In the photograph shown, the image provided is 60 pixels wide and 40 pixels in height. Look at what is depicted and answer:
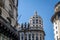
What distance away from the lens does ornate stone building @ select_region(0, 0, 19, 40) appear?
3724 cm

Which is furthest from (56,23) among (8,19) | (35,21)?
(8,19)

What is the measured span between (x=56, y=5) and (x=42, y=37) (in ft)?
69.4

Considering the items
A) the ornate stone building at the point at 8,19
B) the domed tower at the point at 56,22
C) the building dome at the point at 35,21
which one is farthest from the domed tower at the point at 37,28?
the ornate stone building at the point at 8,19

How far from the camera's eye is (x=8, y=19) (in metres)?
42.1

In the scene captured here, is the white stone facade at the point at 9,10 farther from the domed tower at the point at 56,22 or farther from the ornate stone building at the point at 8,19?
the domed tower at the point at 56,22

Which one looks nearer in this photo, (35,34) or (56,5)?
(56,5)

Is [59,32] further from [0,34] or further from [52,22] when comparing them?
[0,34]

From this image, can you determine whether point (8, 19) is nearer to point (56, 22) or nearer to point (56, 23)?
point (56, 23)

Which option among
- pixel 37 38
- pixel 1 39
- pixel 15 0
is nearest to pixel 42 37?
pixel 37 38

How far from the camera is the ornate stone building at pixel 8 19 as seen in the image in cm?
3724

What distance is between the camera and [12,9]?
45094mm

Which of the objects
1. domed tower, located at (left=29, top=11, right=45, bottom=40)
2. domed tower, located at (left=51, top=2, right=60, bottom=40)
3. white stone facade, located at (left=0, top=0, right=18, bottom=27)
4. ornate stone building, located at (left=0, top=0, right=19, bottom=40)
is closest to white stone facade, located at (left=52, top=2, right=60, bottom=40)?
domed tower, located at (left=51, top=2, right=60, bottom=40)

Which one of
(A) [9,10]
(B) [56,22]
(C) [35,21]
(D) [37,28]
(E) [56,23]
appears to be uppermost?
(C) [35,21]

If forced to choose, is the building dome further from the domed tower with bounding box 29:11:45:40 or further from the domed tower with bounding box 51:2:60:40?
the domed tower with bounding box 51:2:60:40
